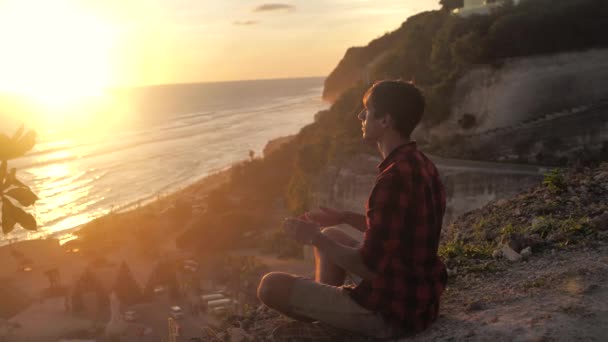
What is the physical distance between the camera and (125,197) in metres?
45.2

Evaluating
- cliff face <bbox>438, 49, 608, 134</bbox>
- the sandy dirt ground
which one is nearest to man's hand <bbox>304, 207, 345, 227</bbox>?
the sandy dirt ground

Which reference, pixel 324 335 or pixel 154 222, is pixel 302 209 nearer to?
pixel 154 222

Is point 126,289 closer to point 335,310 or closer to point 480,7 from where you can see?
point 335,310

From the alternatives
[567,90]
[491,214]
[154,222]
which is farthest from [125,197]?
[491,214]

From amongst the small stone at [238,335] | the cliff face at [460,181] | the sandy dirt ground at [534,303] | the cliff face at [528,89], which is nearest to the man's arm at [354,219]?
the sandy dirt ground at [534,303]

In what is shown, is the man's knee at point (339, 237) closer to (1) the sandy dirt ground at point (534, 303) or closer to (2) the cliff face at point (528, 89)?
(1) the sandy dirt ground at point (534, 303)

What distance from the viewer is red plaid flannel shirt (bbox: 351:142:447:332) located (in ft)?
11.7

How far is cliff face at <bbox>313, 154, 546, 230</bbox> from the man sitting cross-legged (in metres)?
15.8

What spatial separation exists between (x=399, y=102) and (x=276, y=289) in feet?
6.27

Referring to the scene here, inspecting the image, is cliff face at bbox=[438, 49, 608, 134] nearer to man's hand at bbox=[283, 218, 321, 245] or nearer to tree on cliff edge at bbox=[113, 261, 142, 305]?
tree on cliff edge at bbox=[113, 261, 142, 305]

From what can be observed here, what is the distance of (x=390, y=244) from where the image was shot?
3604mm

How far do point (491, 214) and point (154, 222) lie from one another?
2760cm

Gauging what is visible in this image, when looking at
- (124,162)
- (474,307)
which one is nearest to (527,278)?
(474,307)

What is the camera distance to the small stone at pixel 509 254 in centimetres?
639
